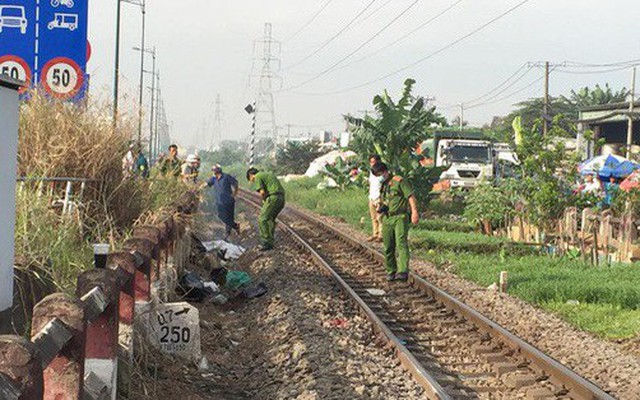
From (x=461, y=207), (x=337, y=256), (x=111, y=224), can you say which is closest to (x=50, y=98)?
(x=111, y=224)

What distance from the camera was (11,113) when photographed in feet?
18.4

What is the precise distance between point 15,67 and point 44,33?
30.0 inches

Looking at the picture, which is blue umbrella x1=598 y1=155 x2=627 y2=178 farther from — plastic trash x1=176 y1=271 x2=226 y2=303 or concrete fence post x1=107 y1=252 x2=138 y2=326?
concrete fence post x1=107 y1=252 x2=138 y2=326

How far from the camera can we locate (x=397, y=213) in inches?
580

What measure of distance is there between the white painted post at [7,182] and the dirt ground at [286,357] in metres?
1.69

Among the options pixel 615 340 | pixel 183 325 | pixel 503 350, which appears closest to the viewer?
pixel 183 325

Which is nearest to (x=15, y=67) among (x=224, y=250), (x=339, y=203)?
(x=224, y=250)

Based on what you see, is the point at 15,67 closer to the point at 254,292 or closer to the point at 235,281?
the point at 235,281

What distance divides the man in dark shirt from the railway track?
3.94m

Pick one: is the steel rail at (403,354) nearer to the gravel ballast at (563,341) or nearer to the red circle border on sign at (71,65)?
the gravel ballast at (563,341)

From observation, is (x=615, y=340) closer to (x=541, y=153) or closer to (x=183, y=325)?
(x=183, y=325)

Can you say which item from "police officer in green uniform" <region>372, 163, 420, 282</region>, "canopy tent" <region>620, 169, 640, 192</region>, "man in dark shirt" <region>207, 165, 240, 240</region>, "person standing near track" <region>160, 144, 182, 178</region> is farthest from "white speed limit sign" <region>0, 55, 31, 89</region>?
"canopy tent" <region>620, 169, 640, 192</region>

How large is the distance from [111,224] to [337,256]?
9.25m

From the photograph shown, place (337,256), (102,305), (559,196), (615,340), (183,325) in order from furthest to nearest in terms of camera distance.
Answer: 1. (559,196)
2. (337,256)
3. (615,340)
4. (183,325)
5. (102,305)
